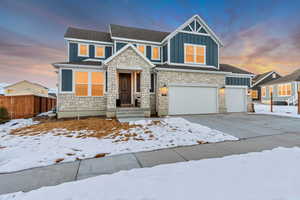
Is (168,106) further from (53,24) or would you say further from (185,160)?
(53,24)

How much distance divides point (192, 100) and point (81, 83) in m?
8.26

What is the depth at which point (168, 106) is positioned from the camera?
30.3 feet

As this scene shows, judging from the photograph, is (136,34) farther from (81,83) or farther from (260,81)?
(260,81)

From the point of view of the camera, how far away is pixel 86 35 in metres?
11.2

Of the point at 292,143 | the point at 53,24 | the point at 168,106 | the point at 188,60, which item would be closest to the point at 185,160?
the point at 292,143

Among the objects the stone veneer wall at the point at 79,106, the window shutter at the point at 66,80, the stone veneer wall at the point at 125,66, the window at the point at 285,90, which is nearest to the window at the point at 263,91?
the window at the point at 285,90

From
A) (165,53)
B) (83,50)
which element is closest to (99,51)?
(83,50)

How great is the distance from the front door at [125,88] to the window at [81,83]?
2.48 meters

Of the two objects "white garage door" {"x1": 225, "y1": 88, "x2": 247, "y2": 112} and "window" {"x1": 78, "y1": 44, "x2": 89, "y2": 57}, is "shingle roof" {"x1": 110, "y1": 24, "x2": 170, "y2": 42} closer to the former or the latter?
"window" {"x1": 78, "y1": 44, "x2": 89, "y2": 57}

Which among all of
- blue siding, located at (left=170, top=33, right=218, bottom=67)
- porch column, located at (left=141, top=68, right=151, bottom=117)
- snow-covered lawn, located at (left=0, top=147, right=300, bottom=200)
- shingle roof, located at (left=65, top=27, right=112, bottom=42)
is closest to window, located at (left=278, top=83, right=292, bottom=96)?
blue siding, located at (left=170, top=33, right=218, bottom=67)

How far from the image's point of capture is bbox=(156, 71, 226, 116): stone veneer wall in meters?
9.17

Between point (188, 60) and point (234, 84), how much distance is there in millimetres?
4564

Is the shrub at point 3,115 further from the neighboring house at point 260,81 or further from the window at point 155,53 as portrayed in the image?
the neighboring house at point 260,81

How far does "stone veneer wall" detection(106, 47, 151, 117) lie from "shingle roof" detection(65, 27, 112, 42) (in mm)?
4238
